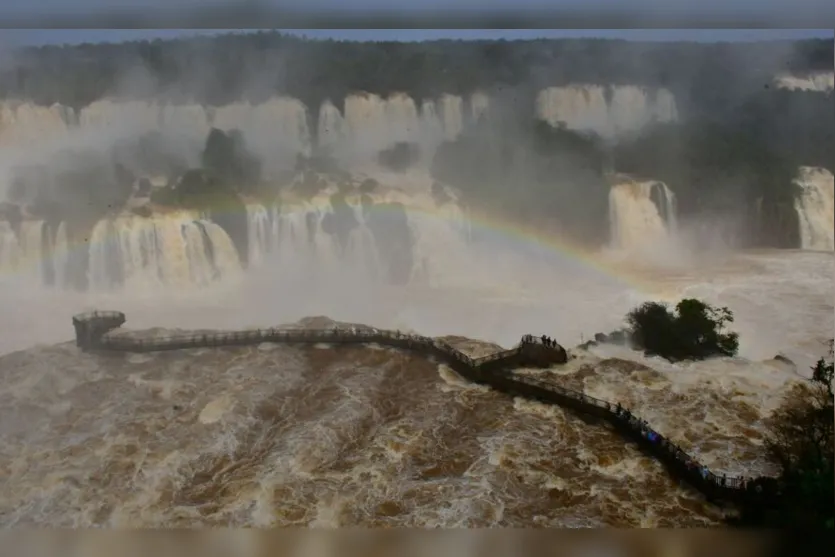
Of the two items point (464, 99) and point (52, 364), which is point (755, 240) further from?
point (52, 364)

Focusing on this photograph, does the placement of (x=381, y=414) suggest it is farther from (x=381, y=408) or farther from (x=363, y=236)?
(x=363, y=236)

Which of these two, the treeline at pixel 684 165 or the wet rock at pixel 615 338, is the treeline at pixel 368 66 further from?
the wet rock at pixel 615 338

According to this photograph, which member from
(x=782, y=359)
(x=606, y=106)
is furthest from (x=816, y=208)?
(x=606, y=106)

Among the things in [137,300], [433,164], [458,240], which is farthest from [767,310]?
[137,300]

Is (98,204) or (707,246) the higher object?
(98,204)

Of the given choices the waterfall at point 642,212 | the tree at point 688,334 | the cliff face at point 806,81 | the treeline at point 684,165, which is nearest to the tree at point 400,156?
the treeline at point 684,165

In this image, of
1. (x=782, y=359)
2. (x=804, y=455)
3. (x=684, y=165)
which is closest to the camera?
(x=804, y=455)

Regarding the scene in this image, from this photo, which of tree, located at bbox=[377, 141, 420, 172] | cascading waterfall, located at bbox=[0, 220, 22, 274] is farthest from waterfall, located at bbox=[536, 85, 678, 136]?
cascading waterfall, located at bbox=[0, 220, 22, 274]

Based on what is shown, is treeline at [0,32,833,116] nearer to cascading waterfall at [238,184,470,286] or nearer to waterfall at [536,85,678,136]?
waterfall at [536,85,678,136]
